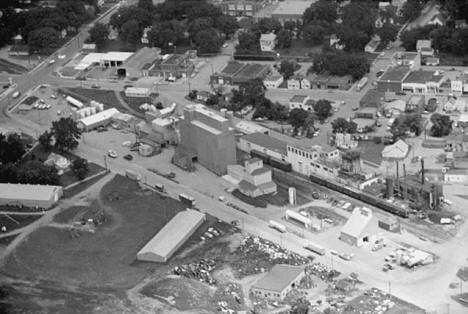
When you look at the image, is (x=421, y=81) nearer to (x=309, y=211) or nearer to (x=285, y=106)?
(x=285, y=106)

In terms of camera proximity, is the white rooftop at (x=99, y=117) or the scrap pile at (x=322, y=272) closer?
the scrap pile at (x=322, y=272)

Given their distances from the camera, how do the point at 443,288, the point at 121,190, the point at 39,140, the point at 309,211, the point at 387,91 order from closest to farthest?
the point at 443,288
the point at 309,211
the point at 121,190
the point at 39,140
the point at 387,91

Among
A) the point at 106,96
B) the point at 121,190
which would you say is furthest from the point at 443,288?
the point at 106,96

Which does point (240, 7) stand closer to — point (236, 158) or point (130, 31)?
point (130, 31)

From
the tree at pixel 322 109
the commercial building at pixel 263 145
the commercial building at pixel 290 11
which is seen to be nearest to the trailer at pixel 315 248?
the commercial building at pixel 263 145

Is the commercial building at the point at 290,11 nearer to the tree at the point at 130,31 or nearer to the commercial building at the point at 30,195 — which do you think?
the tree at the point at 130,31

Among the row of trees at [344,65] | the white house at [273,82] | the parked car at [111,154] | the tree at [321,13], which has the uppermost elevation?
the tree at [321,13]

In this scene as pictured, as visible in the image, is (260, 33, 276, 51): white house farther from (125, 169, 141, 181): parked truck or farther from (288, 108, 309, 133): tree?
(125, 169, 141, 181): parked truck
